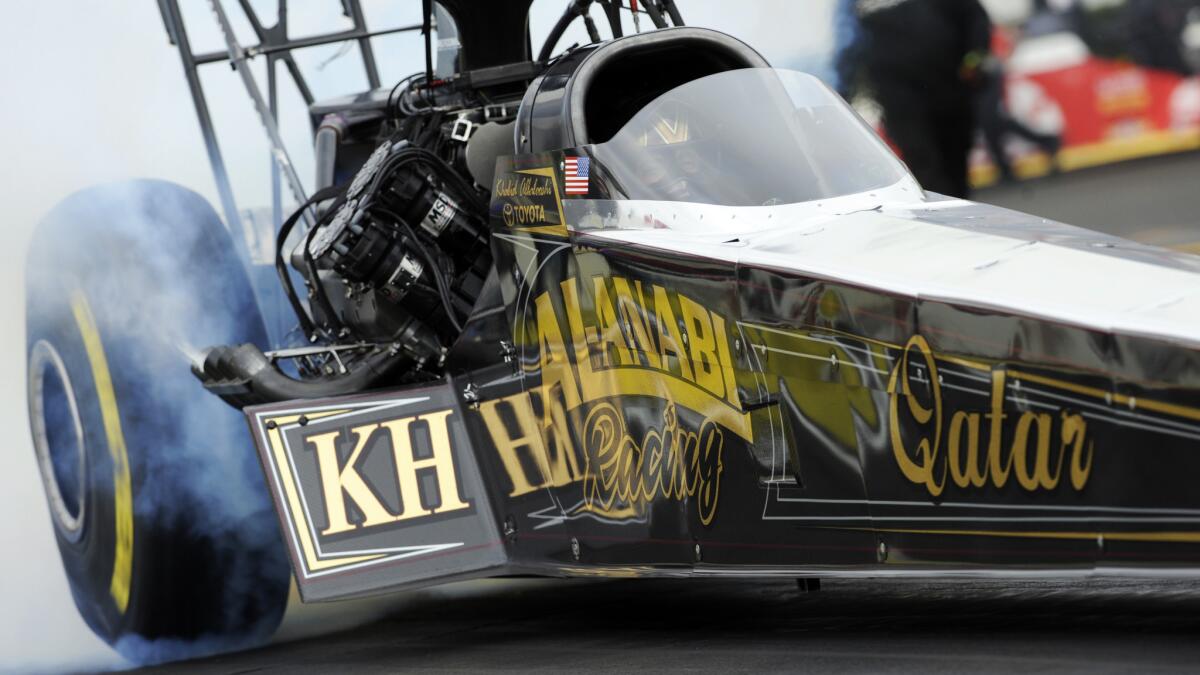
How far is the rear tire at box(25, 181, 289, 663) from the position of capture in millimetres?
7953

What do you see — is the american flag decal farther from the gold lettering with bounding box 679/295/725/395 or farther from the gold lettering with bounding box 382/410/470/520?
the gold lettering with bounding box 382/410/470/520

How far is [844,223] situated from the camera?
16.3ft

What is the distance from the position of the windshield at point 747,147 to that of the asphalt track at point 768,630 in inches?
56.6

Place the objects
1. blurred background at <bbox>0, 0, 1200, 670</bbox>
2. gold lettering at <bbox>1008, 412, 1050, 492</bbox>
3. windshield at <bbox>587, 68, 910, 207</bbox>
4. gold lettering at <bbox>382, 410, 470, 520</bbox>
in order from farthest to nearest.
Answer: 1. blurred background at <bbox>0, 0, 1200, 670</bbox>
2. gold lettering at <bbox>382, 410, 470, 520</bbox>
3. windshield at <bbox>587, 68, 910, 207</bbox>
4. gold lettering at <bbox>1008, 412, 1050, 492</bbox>

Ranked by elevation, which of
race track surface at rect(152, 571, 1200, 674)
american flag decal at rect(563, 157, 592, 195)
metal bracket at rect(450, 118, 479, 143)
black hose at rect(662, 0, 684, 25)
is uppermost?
black hose at rect(662, 0, 684, 25)

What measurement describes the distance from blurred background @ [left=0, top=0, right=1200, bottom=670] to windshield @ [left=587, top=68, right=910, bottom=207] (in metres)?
4.53

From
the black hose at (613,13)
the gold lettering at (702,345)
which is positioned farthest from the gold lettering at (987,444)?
the black hose at (613,13)

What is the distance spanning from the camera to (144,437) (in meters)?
8.12

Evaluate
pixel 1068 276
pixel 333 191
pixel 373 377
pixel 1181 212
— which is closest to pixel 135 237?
pixel 333 191

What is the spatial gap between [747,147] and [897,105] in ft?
23.6

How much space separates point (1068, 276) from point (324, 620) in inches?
221

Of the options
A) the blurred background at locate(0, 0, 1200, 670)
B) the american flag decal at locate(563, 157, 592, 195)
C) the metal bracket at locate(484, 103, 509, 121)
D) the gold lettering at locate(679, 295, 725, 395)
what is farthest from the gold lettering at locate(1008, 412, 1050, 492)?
the blurred background at locate(0, 0, 1200, 670)

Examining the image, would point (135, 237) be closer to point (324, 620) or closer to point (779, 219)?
point (324, 620)

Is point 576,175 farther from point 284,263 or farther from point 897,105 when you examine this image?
point 897,105
